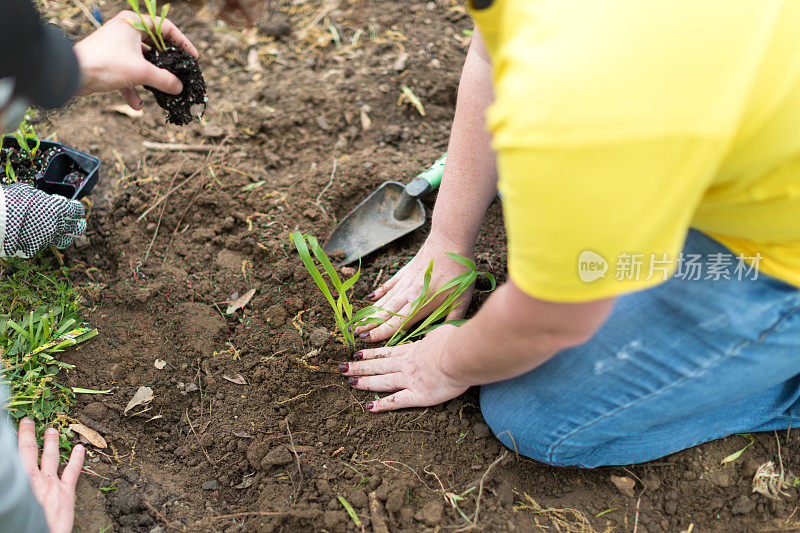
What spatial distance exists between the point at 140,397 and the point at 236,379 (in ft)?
0.87

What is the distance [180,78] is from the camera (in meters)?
1.60

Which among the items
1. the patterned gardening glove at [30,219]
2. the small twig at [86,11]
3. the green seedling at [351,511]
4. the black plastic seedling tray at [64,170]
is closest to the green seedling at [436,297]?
the green seedling at [351,511]

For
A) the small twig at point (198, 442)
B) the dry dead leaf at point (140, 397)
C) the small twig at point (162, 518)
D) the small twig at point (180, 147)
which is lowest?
the small twig at point (198, 442)

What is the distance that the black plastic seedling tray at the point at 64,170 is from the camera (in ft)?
6.27

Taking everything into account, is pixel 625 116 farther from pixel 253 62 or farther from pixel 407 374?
pixel 253 62

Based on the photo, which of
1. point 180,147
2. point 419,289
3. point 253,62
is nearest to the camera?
point 419,289

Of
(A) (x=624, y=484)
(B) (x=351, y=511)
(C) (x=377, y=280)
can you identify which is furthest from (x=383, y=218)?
(A) (x=624, y=484)

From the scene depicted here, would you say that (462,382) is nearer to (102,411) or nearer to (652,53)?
(652,53)

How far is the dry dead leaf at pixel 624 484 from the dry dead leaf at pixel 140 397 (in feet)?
4.20

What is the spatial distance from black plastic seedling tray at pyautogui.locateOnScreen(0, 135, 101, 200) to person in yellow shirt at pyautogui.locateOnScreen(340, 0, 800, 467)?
1.34m

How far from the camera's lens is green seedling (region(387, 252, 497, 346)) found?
1.53 m

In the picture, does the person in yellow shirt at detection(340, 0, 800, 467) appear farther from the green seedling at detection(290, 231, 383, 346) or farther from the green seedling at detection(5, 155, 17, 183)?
the green seedling at detection(5, 155, 17, 183)

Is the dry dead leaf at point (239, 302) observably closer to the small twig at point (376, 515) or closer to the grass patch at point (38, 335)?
the grass patch at point (38, 335)

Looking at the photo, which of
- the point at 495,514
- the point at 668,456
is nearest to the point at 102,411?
the point at 495,514
